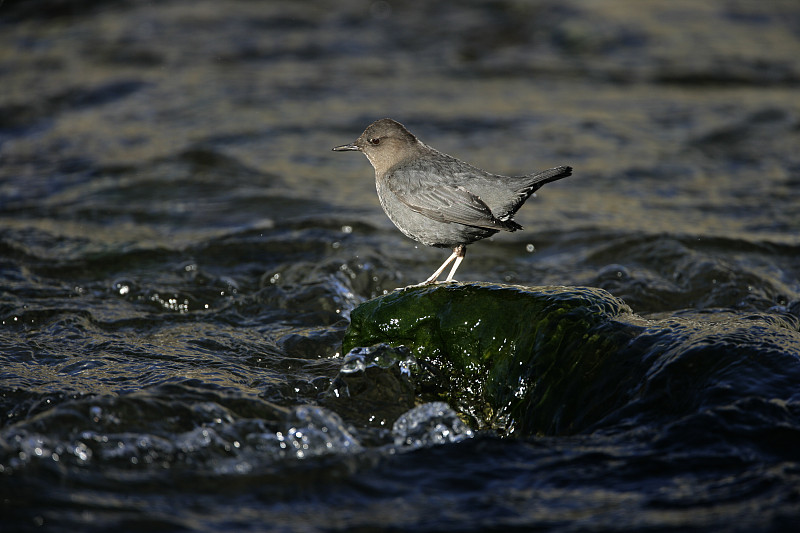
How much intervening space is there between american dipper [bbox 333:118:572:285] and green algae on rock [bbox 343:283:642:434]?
323 mm

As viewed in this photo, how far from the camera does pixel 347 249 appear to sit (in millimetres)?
6617

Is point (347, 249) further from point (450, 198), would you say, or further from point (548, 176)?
point (548, 176)

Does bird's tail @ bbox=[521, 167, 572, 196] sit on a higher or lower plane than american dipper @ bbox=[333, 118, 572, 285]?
higher

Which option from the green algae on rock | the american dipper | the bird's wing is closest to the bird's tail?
the american dipper

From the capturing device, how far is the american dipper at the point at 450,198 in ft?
15.0

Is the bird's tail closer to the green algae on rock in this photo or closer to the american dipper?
the american dipper

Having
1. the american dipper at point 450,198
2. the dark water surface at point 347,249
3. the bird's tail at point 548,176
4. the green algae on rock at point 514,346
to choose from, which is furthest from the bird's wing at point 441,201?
the dark water surface at point 347,249

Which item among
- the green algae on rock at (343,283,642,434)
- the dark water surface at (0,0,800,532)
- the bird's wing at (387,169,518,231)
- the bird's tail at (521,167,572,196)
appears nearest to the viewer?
the dark water surface at (0,0,800,532)

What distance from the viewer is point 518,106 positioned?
401 inches

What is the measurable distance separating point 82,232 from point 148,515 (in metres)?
4.33

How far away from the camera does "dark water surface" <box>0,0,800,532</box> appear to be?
3.33m

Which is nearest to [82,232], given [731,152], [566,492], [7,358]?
[7,358]

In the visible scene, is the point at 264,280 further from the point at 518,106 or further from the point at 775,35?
the point at 775,35

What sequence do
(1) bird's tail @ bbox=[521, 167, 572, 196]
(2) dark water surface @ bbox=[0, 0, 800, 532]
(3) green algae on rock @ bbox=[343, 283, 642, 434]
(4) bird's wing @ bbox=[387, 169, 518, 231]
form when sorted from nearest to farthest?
(2) dark water surface @ bbox=[0, 0, 800, 532], (3) green algae on rock @ bbox=[343, 283, 642, 434], (1) bird's tail @ bbox=[521, 167, 572, 196], (4) bird's wing @ bbox=[387, 169, 518, 231]
